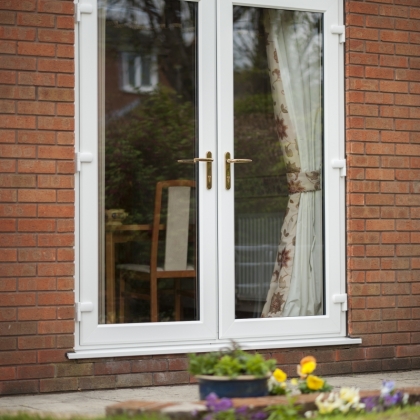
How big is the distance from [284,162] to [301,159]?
0.37 feet

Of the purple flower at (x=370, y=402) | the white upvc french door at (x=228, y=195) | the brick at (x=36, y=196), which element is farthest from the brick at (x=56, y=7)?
the purple flower at (x=370, y=402)

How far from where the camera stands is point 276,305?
17.0 ft

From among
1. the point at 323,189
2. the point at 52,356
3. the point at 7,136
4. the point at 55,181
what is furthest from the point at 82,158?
the point at 323,189

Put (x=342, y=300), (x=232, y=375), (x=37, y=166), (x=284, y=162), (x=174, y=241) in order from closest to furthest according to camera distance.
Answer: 1. (x=232, y=375)
2. (x=37, y=166)
3. (x=174, y=241)
4. (x=342, y=300)
5. (x=284, y=162)

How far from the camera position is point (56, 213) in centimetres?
460

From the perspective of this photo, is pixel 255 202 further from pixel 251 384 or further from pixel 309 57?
Answer: pixel 251 384

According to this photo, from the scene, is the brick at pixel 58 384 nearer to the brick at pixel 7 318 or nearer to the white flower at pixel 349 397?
the brick at pixel 7 318

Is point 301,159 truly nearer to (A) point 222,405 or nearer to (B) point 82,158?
(B) point 82,158

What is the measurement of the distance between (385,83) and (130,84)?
5.29 ft

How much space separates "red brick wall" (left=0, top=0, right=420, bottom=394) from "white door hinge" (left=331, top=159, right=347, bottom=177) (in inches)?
1.7

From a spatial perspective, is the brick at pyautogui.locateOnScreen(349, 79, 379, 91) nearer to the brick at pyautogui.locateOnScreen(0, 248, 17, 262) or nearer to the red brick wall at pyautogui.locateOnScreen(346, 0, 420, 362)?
the red brick wall at pyautogui.locateOnScreen(346, 0, 420, 362)

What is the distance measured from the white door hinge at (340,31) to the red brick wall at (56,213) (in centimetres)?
3

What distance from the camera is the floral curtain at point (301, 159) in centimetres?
523

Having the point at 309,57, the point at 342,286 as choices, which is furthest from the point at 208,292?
the point at 309,57
